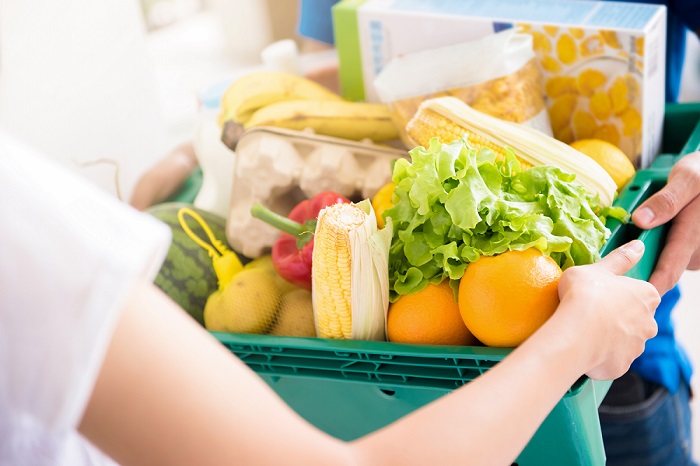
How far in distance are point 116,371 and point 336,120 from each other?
72cm

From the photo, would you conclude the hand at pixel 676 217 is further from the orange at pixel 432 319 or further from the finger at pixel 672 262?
the orange at pixel 432 319

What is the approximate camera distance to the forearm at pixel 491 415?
0.56 metres

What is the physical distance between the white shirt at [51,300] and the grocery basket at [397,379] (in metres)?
0.44

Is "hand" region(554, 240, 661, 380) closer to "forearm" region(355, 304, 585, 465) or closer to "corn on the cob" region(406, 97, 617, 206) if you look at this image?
"forearm" region(355, 304, 585, 465)

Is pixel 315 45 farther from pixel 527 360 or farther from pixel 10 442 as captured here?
pixel 10 442

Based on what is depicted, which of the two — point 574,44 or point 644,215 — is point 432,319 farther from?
point 574,44

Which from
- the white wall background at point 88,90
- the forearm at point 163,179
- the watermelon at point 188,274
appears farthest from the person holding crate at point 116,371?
the white wall background at point 88,90

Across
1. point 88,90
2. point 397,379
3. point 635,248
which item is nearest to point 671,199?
point 635,248

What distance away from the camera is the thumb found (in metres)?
0.78

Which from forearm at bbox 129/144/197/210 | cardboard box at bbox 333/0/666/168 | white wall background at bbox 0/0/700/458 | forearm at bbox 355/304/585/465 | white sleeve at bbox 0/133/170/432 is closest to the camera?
white sleeve at bbox 0/133/170/432

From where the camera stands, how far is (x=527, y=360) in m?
0.63

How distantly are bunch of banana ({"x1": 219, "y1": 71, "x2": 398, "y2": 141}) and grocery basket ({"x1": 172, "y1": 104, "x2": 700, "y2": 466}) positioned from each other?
342mm

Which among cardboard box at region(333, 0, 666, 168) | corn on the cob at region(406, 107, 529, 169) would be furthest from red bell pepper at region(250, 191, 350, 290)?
cardboard box at region(333, 0, 666, 168)

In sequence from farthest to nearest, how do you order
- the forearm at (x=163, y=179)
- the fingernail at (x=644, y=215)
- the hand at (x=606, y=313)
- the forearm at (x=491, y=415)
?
the forearm at (x=163, y=179)
the fingernail at (x=644, y=215)
the hand at (x=606, y=313)
the forearm at (x=491, y=415)
